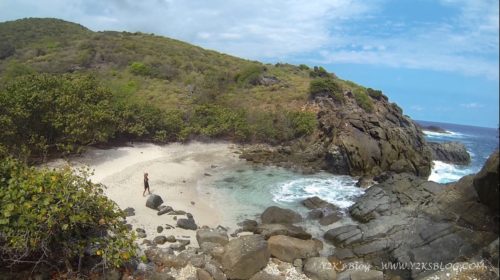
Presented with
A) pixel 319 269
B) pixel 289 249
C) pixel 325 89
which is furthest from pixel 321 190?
pixel 325 89

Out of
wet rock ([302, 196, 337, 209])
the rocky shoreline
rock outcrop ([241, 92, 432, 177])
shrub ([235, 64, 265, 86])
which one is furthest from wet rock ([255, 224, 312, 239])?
shrub ([235, 64, 265, 86])

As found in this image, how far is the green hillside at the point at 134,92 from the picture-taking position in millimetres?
27844

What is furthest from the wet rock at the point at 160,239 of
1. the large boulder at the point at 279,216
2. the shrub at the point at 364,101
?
the shrub at the point at 364,101

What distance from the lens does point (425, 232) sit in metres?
16.4

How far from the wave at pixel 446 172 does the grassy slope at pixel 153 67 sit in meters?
18.3

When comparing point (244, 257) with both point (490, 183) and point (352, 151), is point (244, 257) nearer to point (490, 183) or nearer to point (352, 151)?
point (490, 183)

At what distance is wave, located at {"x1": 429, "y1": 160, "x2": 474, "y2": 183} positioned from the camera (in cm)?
3819

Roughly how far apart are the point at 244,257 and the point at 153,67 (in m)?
53.3

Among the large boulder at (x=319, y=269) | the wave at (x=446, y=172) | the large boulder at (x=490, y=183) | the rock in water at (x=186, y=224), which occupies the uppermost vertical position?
the large boulder at (x=490, y=183)

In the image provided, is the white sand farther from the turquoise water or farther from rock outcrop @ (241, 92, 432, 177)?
rock outcrop @ (241, 92, 432, 177)

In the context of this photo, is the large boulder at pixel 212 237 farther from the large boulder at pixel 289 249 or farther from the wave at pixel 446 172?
the wave at pixel 446 172

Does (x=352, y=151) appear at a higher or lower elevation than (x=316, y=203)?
higher

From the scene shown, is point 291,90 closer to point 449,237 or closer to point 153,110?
point 153,110

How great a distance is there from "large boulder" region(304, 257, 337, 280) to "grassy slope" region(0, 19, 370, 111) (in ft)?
101
